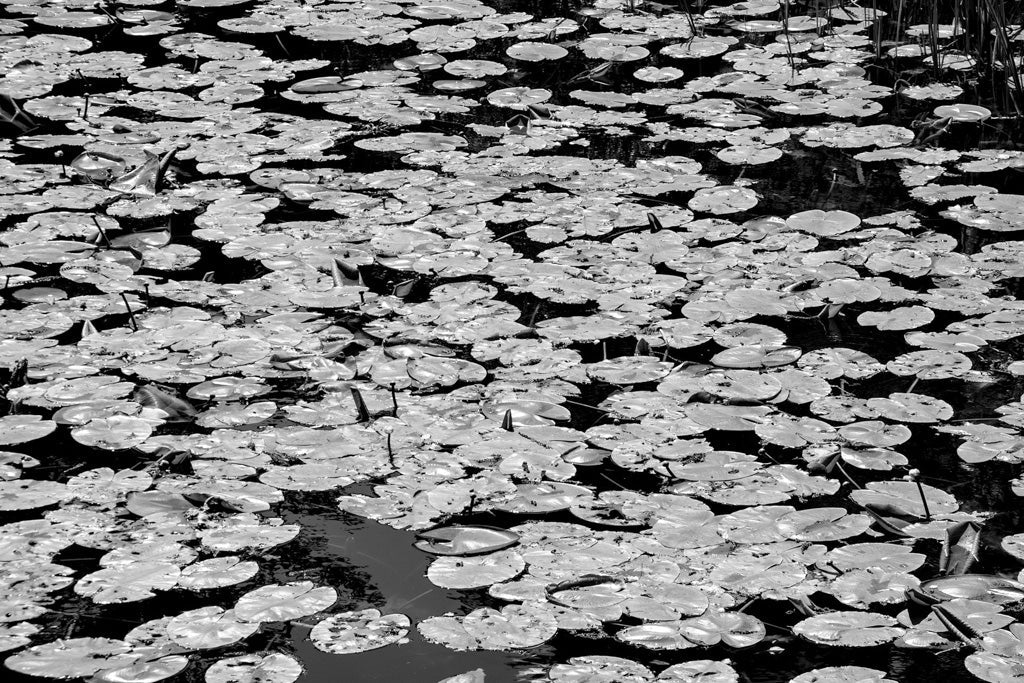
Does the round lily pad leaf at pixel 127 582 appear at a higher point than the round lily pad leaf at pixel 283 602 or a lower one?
higher

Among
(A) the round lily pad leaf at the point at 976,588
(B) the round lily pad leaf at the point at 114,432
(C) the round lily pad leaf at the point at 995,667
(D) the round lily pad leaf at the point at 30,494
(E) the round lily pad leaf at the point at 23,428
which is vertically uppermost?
(E) the round lily pad leaf at the point at 23,428

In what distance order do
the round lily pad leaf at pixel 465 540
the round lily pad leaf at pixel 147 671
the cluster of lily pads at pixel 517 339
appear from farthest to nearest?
the round lily pad leaf at pixel 465 540, the cluster of lily pads at pixel 517 339, the round lily pad leaf at pixel 147 671

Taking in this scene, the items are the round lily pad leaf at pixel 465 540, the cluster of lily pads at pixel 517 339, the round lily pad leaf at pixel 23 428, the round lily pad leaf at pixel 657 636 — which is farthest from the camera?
the round lily pad leaf at pixel 23 428

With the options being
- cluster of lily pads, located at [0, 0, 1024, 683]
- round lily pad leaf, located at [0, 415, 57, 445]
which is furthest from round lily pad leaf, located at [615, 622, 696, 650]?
round lily pad leaf, located at [0, 415, 57, 445]

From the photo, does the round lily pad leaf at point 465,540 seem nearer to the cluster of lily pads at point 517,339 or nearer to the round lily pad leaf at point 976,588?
the cluster of lily pads at point 517,339

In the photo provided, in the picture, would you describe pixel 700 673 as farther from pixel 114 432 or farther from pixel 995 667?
pixel 114 432

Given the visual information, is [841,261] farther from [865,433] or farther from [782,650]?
[782,650]

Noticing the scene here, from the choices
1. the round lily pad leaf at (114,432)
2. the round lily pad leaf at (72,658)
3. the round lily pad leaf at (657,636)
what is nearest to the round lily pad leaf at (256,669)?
the round lily pad leaf at (72,658)

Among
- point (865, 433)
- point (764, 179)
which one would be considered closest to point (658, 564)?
point (865, 433)

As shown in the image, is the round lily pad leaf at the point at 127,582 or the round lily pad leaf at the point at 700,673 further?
the round lily pad leaf at the point at 127,582
